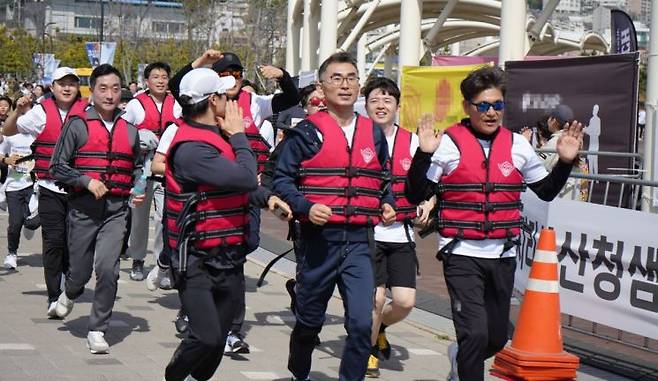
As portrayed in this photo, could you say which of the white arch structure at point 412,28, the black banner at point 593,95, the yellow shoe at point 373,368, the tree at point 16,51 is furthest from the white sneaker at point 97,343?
the tree at point 16,51

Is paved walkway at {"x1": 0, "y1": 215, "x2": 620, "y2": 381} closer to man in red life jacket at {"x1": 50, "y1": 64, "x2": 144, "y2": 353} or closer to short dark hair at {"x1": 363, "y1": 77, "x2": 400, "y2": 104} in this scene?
man in red life jacket at {"x1": 50, "y1": 64, "x2": 144, "y2": 353}

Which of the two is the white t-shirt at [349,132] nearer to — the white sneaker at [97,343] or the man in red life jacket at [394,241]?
the man in red life jacket at [394,241]

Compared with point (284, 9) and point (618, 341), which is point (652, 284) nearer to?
point (618, 341)

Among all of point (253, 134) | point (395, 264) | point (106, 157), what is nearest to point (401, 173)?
point (395, 264)

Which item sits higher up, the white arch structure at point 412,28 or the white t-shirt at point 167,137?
the white arch structure at point 412,28

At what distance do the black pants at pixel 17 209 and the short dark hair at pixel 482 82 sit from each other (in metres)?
7.14

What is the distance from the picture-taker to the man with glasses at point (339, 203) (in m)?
6.75

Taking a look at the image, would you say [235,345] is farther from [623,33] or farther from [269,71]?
[623,33]

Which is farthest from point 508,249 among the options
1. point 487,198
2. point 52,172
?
point 52,172

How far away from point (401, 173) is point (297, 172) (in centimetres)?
137

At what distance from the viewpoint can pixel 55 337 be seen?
893 centimetres

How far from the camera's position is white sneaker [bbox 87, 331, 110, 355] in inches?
328

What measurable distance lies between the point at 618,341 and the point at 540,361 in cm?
173

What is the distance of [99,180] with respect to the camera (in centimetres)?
880
